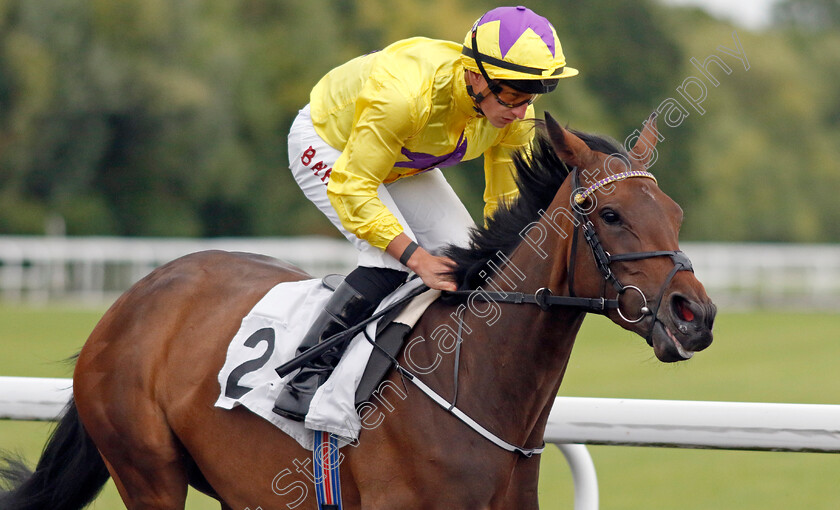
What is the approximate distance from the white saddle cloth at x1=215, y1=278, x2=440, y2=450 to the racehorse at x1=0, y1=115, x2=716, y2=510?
65 millimetres

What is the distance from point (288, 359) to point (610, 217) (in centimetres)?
114

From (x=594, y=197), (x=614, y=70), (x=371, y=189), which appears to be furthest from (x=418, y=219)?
(x=614, y=70)

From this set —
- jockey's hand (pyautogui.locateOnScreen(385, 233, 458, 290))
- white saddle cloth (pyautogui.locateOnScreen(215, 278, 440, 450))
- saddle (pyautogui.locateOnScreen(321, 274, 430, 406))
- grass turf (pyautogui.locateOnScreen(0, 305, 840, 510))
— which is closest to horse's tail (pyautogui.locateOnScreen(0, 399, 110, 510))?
grass turf (pyautogui.locateOnScreen(0, 305, 840, 510))

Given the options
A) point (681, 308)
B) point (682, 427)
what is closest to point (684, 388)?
point (682, 427)

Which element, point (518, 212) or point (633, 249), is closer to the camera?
point (633, 249)

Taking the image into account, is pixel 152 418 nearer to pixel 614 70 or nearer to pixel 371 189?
pixel 371 189

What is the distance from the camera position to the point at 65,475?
3.84 meters

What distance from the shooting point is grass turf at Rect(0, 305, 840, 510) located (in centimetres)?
591

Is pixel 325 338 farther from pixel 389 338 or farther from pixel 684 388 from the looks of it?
pixel 684 388

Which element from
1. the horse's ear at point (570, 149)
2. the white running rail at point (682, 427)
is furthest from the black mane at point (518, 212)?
the white running rail at point (682, 427)

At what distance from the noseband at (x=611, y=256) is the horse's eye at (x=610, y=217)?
0.15ft

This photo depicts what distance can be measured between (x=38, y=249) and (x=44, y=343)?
788 cm

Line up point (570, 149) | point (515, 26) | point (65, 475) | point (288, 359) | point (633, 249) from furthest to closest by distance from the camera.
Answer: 1. point (65, 475)
2. point (288, 359)
3. point (515, 26)
4. point (570, 149)
5. point (633, 249)

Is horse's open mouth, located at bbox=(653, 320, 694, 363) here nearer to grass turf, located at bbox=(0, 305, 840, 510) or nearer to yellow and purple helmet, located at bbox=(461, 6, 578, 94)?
grass turf, located at bbox=(0, 305, 840, 510)
